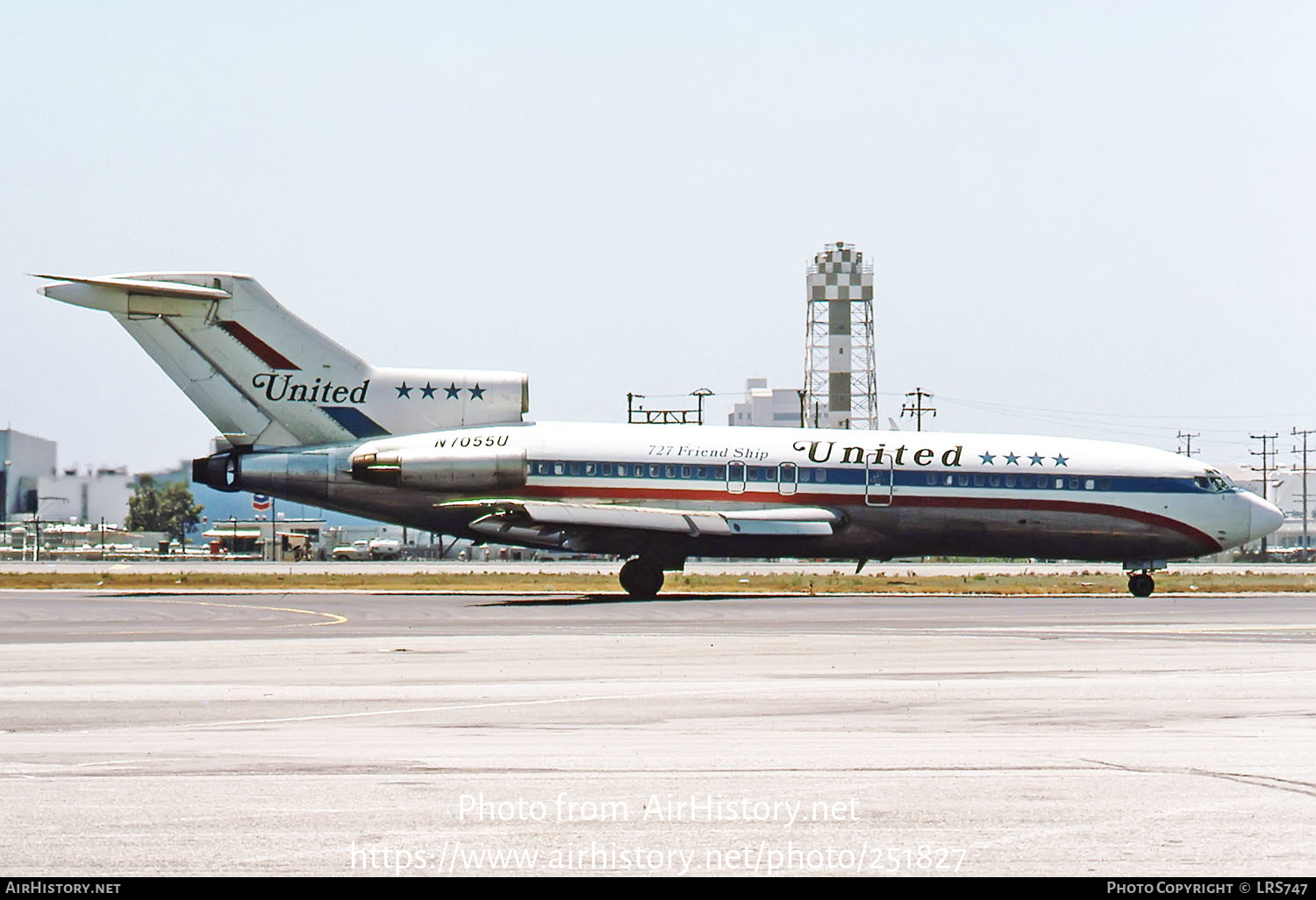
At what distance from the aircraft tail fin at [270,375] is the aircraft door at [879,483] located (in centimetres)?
916

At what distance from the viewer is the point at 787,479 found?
38.6m

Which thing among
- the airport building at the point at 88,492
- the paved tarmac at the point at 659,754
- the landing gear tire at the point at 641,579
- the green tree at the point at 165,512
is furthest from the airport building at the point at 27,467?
the paved tarmac at the point at 659,754

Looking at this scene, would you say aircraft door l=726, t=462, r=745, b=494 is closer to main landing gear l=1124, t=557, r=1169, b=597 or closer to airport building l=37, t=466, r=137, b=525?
main landing gear l=1124, t=557, r=1169, b=597

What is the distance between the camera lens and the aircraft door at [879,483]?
38688 mm

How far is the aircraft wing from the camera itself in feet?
119

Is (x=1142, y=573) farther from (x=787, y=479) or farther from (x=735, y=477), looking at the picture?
(x=735, y=477)

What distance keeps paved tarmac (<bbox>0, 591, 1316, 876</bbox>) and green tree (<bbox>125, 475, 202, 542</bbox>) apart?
384 feet

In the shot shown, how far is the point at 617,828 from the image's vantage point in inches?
327

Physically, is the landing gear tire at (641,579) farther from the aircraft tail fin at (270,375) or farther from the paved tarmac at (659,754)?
the paved tarmac at (659,754)

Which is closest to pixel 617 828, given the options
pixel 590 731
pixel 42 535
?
pixel 590 731

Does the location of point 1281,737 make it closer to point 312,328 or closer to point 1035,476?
point 1035,476

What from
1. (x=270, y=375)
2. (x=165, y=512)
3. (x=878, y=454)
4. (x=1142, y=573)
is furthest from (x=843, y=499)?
(x=165, y=512)

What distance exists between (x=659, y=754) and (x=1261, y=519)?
33.7 meters

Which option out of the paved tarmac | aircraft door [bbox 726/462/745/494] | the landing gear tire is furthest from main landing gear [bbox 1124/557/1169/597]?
the paved tarmac
